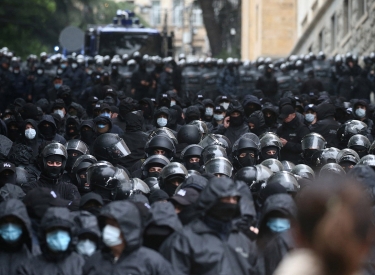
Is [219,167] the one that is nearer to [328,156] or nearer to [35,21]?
[328,156]

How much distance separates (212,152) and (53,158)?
1.86 meters

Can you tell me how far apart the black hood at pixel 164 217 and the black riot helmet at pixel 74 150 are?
583 centimetres

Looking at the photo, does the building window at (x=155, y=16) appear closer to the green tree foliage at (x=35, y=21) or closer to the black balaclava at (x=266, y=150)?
the green tree foliage at (x=35, y=21)

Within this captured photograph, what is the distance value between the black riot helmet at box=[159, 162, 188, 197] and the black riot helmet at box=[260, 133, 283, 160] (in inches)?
115

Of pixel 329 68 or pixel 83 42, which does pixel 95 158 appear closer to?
pixel 329 68

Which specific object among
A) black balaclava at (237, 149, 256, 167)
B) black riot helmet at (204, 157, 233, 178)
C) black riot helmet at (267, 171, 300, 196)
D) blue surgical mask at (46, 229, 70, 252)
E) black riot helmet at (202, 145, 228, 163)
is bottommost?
black balaclava at (237, 149, 256, 167)

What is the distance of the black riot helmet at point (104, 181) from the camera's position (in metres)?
10.7

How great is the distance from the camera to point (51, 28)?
47.6 metres

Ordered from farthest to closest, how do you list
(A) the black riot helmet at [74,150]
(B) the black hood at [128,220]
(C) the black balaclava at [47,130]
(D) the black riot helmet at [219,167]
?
(C) the black balaclava at [47,130]
(A) the black riot helmet at [74,150]
(D) the black riot helmet at [219,167]
(B) the black hood at [128,220]

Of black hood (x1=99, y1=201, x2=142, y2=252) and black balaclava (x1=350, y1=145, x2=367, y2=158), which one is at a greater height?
black hood (x1=99, y1=201, x2=142, y2=252)

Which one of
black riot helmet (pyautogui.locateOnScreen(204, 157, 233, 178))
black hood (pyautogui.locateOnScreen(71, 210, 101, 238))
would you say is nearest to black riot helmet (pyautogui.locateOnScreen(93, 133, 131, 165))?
black riot helmet (pyautogui.locateOnScreen(204, 157, 233, 178))

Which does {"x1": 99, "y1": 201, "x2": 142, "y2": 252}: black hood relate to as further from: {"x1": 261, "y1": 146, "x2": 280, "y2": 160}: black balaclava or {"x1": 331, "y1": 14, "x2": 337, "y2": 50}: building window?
{"x1": 331, "y1": 14, "x2": 337, "y2": 50}: building window

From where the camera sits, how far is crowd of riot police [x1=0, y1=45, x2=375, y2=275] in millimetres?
4812

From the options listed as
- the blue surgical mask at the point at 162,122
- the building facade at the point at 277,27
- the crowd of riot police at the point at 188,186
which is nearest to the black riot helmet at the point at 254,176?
the crowd of riot police at the point at 188,186
